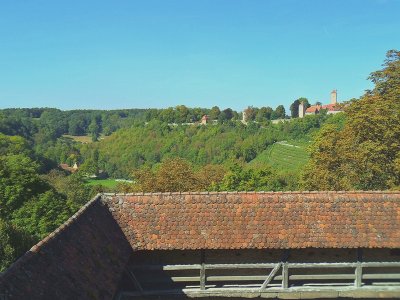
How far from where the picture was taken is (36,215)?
1050 inches

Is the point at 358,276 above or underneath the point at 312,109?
underneath

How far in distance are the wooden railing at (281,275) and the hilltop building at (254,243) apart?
3 cm

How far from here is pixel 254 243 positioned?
12.3 meters

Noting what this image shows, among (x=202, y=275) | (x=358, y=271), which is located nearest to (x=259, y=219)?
(x=202, y=275)

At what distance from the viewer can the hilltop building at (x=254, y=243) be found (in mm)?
12375

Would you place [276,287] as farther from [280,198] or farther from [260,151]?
[260,151]

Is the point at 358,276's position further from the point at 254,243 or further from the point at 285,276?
the point at 254,243

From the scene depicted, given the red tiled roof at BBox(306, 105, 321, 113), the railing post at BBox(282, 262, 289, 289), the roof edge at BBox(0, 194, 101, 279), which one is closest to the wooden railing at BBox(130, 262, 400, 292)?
the railing post at BBox(282, 262, 289, 289)

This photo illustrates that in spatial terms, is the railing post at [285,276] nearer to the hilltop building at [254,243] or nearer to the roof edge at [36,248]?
the hilltop building at [254,243]

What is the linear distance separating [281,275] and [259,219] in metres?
2.01

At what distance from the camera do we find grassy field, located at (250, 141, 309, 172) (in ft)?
205

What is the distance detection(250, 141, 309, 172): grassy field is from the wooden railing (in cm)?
4507

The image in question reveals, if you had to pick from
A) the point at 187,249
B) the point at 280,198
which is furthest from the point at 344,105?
the point at 187,249

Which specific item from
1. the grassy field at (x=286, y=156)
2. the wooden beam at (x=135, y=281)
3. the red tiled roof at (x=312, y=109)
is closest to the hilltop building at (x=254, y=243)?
the wooden beam at (x=135, y=281)
